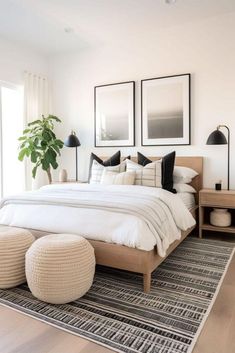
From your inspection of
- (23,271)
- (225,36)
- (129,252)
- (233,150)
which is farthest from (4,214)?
(225,36)


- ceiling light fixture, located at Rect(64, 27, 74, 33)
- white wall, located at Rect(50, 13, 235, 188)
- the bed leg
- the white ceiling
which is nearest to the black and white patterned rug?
the bed leg

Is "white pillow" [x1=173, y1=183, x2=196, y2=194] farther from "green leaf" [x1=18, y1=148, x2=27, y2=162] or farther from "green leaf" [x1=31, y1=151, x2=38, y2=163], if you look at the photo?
"green leaf" [x1=18, y1=148, x2=27, y2=162]

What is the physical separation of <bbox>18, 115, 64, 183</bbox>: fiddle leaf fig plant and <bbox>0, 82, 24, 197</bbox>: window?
0.58 feet

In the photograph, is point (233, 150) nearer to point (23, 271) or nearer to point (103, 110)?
point (103, 110)

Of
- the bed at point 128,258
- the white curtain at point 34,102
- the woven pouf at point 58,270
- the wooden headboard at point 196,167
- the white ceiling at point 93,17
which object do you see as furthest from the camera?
the white curtain at point 34,102

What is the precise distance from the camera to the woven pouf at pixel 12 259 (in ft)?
7.10

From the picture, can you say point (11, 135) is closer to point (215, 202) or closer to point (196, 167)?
point (196, 167)

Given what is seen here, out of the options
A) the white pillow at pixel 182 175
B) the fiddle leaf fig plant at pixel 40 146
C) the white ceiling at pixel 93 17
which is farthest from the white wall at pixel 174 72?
the fiddle leaf fig plant at pixel 40 146

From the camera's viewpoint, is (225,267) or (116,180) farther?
(116,180)

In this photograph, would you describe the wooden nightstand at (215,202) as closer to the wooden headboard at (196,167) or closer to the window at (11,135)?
the wooden headboard at (196,167)

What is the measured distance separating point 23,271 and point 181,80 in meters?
3.29

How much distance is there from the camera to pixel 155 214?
7.90 feet

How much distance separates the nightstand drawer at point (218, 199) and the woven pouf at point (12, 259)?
7.35ft

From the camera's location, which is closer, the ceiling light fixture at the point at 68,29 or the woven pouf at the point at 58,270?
the woven pouf at the point at 58,270
